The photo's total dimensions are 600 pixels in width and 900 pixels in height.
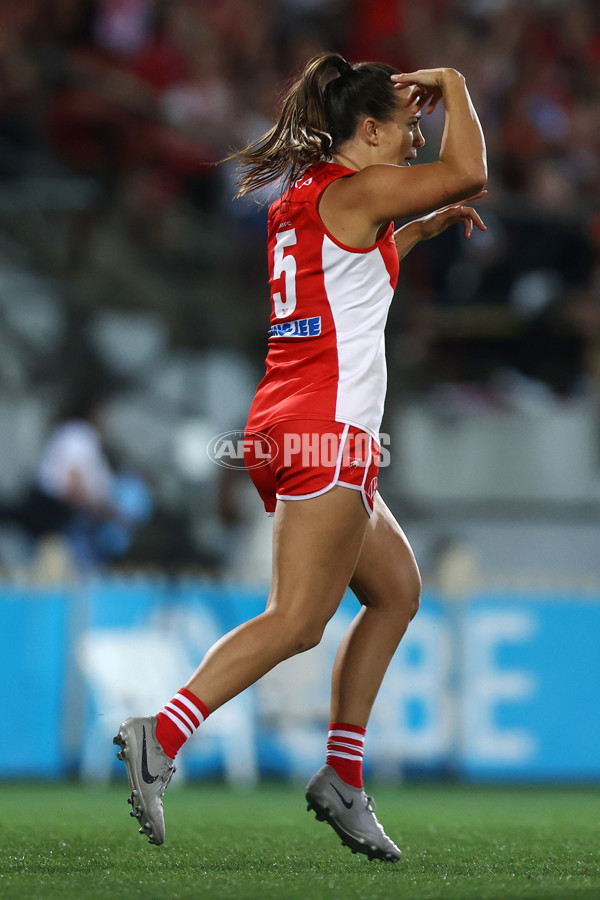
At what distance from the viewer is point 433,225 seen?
3957 millimetres

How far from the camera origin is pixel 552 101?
33.8ft

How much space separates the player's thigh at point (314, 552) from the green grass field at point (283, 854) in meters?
0.65

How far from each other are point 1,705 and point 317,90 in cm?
422

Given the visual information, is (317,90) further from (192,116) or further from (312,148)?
(192,116)

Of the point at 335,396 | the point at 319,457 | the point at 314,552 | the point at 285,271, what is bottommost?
the point at 314,552

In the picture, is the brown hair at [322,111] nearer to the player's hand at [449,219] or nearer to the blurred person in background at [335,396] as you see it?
the blurred person in background at [335,396]

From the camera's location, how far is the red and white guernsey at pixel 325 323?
3314 mm

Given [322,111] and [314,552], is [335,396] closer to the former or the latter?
[314,552]

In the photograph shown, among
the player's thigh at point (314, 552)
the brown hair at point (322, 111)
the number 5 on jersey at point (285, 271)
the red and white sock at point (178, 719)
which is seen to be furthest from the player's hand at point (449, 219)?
the red and white sock at point (178, 719)

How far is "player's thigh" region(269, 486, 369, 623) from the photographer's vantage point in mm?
3240

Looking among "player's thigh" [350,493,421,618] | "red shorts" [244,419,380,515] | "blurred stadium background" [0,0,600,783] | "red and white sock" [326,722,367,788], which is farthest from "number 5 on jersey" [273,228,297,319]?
"blurred stadium background" [0,0,600,783]

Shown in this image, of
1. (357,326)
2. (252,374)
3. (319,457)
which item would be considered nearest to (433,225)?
(357,326)

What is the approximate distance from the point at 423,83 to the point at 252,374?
19.8ft

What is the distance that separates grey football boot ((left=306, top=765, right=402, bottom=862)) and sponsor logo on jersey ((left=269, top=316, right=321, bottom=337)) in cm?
115
